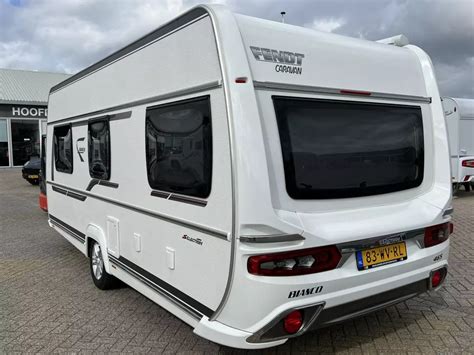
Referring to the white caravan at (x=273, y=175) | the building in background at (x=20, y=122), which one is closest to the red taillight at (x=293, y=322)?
the white caravan at (x=273, y=175)

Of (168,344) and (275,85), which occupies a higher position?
(275,85)

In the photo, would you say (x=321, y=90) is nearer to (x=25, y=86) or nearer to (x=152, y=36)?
(x=152, y=36)

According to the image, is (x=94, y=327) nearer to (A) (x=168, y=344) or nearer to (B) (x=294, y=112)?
(A) (x=168, y=344)

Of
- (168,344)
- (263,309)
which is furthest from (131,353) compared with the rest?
(263,309)

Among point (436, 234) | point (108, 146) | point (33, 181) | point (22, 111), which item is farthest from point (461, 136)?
point (22, 111)

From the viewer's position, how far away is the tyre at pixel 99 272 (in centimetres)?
470

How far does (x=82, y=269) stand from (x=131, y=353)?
2.55 metres

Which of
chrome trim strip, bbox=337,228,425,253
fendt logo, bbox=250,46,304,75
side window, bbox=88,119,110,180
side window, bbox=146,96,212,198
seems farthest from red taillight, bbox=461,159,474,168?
side window, bbox=146,96,212,198

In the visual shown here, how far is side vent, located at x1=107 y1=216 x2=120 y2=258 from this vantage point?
4.20 m

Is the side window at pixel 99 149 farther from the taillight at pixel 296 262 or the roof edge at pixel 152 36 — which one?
the taillight at pixel 296 262

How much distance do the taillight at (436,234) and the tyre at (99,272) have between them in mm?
3132

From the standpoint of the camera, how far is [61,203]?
6.06 m

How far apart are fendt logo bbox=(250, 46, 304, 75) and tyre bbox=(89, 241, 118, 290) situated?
9.75ft

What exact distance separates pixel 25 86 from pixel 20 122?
2.81 m
